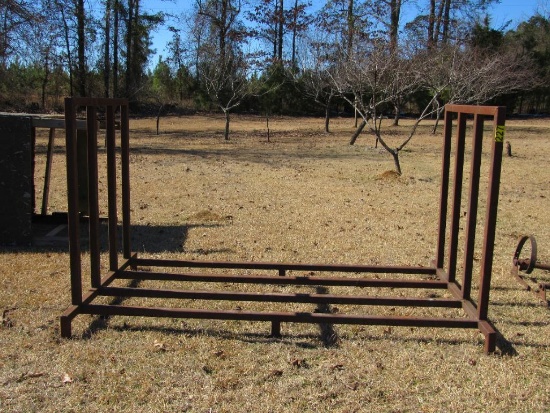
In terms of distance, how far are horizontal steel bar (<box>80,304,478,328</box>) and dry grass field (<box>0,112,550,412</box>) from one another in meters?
0.15

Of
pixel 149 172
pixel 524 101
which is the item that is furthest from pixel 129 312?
pixel 524 101

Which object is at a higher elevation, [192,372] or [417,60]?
[417,60]

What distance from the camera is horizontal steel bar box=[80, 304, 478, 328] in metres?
3.76

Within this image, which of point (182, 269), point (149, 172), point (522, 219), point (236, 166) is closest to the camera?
point (182, 269)

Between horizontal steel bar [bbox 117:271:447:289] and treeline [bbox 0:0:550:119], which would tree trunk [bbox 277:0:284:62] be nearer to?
treeline [bbox 0:0:550:119]

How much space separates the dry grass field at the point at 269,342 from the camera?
122 inches

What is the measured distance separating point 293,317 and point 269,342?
240mm

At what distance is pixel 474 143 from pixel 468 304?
1.20 m

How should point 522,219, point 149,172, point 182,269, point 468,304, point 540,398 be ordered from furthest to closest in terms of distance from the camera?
point 149,172
point 522,219
point 182,269
point 468,304
point 540,398

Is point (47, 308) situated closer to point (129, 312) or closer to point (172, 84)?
point (129, 312)

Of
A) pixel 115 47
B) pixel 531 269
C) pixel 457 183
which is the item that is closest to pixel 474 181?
pixel 457 183

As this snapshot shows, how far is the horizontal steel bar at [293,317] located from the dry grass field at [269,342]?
0.49ft

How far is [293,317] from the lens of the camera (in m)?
3.80

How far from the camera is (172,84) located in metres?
42.4
